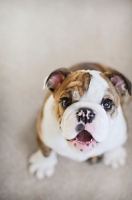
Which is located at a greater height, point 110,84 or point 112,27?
point 112,27

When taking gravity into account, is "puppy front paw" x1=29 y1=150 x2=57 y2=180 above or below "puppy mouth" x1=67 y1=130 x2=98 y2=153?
below

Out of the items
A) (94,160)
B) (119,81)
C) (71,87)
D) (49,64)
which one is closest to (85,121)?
(71,87)

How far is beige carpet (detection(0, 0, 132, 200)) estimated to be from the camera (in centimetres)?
150

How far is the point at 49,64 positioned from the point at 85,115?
0.81 m

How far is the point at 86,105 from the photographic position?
1.13 m

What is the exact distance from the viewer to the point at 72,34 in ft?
6.57

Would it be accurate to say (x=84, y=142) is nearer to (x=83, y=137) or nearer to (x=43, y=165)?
(x=83, y=137)

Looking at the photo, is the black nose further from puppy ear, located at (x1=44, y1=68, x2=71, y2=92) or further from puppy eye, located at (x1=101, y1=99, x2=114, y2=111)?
puppy ear, located at (x1=44, y1=68, x2=71, y2=92)

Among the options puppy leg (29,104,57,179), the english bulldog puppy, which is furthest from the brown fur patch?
puppy leg (29,104,57,179)

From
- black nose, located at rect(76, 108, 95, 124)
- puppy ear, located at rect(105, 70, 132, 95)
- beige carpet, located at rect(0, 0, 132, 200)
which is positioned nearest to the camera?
black nose, located at rect(76, 108, 95, 124)

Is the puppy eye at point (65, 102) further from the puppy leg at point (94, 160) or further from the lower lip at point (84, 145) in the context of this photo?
the puppy leg at point (94, 160)

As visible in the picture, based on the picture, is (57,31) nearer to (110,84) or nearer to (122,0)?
(122,0)

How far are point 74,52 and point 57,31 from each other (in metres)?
0.17

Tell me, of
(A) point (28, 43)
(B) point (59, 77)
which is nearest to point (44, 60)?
(A) point (28, 43)
